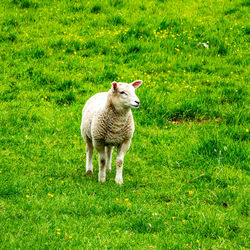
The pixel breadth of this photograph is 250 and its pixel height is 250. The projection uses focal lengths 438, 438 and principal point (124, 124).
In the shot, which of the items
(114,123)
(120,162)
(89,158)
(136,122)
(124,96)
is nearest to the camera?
(124,96)

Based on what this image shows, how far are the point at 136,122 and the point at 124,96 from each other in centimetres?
Result: 249

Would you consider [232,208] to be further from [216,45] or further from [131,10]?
[131,10]

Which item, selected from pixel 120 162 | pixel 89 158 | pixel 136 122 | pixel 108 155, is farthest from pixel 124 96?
pixel 136 122

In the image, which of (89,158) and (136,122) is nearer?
(89,158)

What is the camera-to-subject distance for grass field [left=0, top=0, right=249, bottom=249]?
5.44 meters

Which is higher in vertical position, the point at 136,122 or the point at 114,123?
the point at 114,123

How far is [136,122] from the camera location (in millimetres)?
8812

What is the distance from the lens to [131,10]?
12.8m

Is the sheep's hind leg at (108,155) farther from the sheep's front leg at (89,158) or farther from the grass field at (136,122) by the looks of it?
the sheep's front leg at (89,158)

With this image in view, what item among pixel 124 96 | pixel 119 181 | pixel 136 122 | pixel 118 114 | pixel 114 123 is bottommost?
pixel 136 122

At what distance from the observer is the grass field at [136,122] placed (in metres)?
5.44

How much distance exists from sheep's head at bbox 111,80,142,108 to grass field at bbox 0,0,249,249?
1.25 meters

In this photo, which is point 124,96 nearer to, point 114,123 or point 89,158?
point 114,123

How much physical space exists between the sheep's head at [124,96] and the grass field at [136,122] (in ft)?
4.10
